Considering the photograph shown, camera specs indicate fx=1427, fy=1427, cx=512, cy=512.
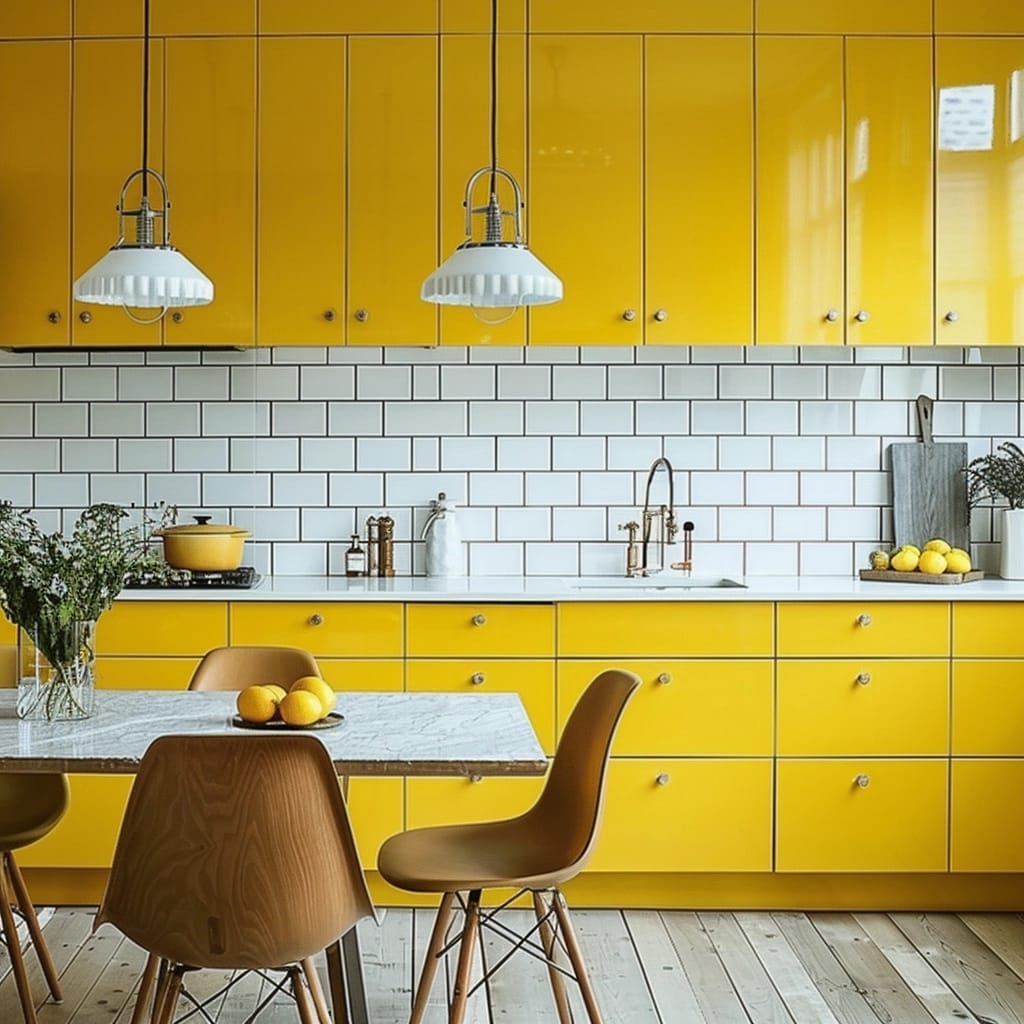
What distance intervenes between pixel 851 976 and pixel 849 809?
0.63 meters

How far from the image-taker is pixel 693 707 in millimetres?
4164

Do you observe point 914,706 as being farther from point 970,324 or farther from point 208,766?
point 208,766

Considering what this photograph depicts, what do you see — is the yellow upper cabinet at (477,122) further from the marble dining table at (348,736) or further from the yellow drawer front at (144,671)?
the marble dining table at (348,736)

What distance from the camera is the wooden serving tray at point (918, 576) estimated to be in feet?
14.3

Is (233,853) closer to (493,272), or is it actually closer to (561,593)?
(493,272)

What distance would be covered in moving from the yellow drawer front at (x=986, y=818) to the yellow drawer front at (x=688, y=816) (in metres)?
0.55

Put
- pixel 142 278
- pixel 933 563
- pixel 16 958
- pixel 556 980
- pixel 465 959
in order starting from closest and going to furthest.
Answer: pixel 465 959 < pixel 556 980 < pixel 142 278 < pixel 16 958 < pixel 933 563

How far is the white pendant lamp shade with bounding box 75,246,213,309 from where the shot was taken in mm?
2984

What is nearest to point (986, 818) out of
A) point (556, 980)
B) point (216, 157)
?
point (556, 980)

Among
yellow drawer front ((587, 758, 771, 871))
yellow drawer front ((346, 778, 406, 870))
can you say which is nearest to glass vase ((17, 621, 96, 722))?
yellow drawer front ((346, 778, 406, 870))

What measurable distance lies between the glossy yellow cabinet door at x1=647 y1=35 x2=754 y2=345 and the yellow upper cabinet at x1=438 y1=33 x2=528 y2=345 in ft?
1.30

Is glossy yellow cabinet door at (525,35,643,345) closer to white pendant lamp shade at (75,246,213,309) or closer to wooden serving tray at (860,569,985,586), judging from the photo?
wooden serving tray at (860,569,985,586)

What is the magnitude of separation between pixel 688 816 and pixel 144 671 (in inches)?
64.8

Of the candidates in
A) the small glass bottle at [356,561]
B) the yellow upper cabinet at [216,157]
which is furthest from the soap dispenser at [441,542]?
the yellow upper cabinet at [216,157]
